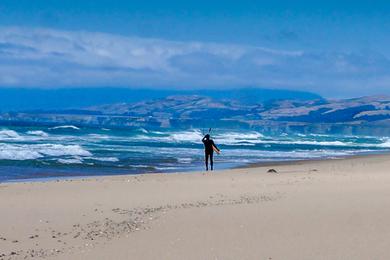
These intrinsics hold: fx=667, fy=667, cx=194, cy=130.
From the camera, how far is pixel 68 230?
840cm

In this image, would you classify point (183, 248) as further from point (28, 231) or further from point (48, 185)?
point (48, 185)

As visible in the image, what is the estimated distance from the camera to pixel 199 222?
28.9 feet

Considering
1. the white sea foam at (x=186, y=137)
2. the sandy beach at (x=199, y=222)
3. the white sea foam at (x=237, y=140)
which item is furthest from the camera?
the white sea foam at (x=186, y=137)

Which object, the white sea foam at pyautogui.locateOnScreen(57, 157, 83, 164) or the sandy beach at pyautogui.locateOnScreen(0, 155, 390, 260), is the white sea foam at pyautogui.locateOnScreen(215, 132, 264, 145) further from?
the sandy beach at pyautogui.locateOnScreen(0, 155, 390, 260)

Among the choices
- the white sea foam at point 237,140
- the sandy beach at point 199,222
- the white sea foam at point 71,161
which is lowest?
the sandy beach at point 199,222

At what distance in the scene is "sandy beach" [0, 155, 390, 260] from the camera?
23.8 feet

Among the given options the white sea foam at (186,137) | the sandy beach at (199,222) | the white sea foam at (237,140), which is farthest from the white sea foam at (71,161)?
the white sea foam at (186,137)

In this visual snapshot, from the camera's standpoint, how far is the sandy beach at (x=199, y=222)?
23.8 ft

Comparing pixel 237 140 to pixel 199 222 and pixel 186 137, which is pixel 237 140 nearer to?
pixel 186 137

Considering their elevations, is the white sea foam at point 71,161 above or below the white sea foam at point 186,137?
below

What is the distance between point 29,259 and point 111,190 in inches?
235

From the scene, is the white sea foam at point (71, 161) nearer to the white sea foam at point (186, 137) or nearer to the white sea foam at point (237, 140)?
the white sea foam at point (237, 140)

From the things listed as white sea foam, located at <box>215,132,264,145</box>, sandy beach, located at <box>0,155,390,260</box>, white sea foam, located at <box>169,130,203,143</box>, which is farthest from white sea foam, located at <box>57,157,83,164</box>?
white sea foam, located at <box>169,130,203,143</box>

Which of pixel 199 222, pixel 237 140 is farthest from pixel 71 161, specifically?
pixel 237 140
